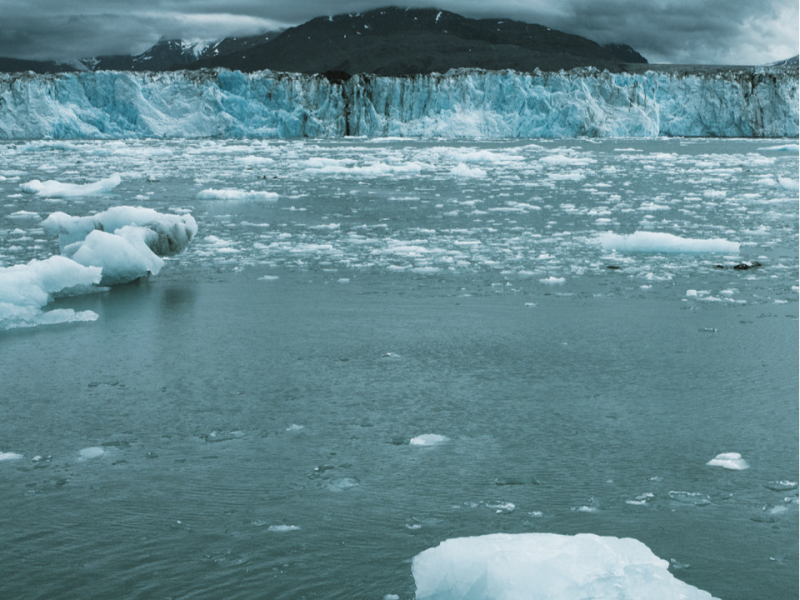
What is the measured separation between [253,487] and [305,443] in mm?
379

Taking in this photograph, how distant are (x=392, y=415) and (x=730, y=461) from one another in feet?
4.00

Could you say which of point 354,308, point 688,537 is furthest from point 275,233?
point 688,537

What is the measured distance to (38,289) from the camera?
5004mm

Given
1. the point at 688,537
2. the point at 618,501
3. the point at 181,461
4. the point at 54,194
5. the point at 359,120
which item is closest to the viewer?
the point at 688,537

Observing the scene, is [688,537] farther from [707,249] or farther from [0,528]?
[707,249]

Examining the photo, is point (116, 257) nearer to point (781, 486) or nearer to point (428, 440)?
point (428, 440)

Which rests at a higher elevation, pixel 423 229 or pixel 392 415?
pixel 423 229

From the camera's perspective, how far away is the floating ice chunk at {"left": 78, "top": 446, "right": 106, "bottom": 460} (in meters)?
2.78

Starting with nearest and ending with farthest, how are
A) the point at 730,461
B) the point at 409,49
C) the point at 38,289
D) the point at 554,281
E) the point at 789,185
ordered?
the point at 730,461, the point at 38,289, the point at 554,281, the point at 789,185, the point at 409,49

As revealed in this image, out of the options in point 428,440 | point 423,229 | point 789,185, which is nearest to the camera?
point 428,440

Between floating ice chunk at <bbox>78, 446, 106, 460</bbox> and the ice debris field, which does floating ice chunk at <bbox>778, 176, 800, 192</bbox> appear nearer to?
the ice debris field

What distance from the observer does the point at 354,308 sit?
5.02 metres

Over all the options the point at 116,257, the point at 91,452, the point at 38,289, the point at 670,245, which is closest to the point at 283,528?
the point at 91,452

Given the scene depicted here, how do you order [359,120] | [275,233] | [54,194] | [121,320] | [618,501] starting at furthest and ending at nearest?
[359,120] < [54,194] < [275,233] < [121,320] < [618,501]
